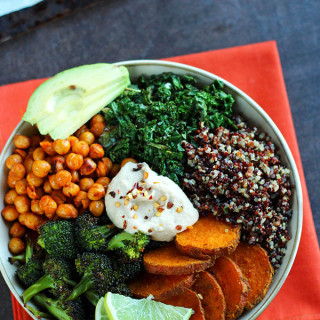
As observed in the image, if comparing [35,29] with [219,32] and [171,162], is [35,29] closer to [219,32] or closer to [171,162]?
[219,32]

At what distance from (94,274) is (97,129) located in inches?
42.0

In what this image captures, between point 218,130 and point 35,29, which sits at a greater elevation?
point 35,29

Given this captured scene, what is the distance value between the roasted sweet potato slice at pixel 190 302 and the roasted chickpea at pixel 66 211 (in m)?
0.90

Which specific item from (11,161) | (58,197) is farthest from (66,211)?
(11,161)

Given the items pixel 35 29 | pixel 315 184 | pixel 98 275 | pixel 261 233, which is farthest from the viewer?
pixel 35 29

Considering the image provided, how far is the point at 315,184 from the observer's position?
3820 mm

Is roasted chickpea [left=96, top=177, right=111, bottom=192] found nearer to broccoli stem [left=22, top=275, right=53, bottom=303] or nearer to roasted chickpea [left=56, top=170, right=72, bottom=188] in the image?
roasted chickpea [left=56, top=170, right=72, bottom=188]

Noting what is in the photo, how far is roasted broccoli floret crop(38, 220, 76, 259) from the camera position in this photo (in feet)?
9.32

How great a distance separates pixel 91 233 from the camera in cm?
281

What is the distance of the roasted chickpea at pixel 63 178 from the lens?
294 centimetres

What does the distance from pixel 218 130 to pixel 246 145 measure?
0.76 feet

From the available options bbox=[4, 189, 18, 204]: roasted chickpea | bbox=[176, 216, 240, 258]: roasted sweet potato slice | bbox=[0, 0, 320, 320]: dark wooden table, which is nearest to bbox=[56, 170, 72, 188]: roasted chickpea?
bbox=[4, 189, 18, 204]: roasted chickpea

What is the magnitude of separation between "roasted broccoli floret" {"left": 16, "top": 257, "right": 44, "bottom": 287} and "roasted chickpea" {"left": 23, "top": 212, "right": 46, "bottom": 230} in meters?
0.24

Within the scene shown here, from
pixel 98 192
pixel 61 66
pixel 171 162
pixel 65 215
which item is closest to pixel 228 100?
pixel 171 162
